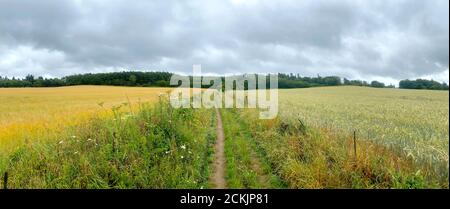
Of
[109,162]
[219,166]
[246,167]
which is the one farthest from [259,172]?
[109,162]

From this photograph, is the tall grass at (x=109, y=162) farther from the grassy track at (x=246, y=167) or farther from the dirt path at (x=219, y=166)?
the grassy track at (x=246, y=167)

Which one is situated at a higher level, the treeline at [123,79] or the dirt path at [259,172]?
the treeline at [123,79]

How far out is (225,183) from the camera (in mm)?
6480

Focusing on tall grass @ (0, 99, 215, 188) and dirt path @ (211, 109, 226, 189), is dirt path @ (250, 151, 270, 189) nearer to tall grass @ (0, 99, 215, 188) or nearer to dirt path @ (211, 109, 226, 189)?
dirt path @ (211, 109, 226, 189)

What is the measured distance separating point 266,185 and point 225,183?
80 cm

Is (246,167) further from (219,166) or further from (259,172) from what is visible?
(219,166)

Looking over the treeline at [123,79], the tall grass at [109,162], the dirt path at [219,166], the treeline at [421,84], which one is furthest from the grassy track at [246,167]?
the treeline at [421,84]

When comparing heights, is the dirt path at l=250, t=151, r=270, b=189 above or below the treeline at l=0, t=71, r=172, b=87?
below

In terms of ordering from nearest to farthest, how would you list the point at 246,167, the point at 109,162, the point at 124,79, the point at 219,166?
the point at 109,162, the point at 246,167, the point at 219,166, the point at 124,79

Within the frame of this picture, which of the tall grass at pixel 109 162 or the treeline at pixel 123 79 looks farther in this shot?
the treeline at pixel 123 79

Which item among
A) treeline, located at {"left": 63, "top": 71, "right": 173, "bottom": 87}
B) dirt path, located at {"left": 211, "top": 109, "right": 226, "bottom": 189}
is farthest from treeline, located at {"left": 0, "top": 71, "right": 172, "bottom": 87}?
dirt path, located at {"left": 211, "top": 109, "right": 226, "bottom": 189}

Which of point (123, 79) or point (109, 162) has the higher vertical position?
point (123, 79)

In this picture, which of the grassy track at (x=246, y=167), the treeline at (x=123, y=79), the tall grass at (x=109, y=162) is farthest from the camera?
the treeline at (x=123, y=79)

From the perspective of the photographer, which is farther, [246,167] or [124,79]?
[124,79]
